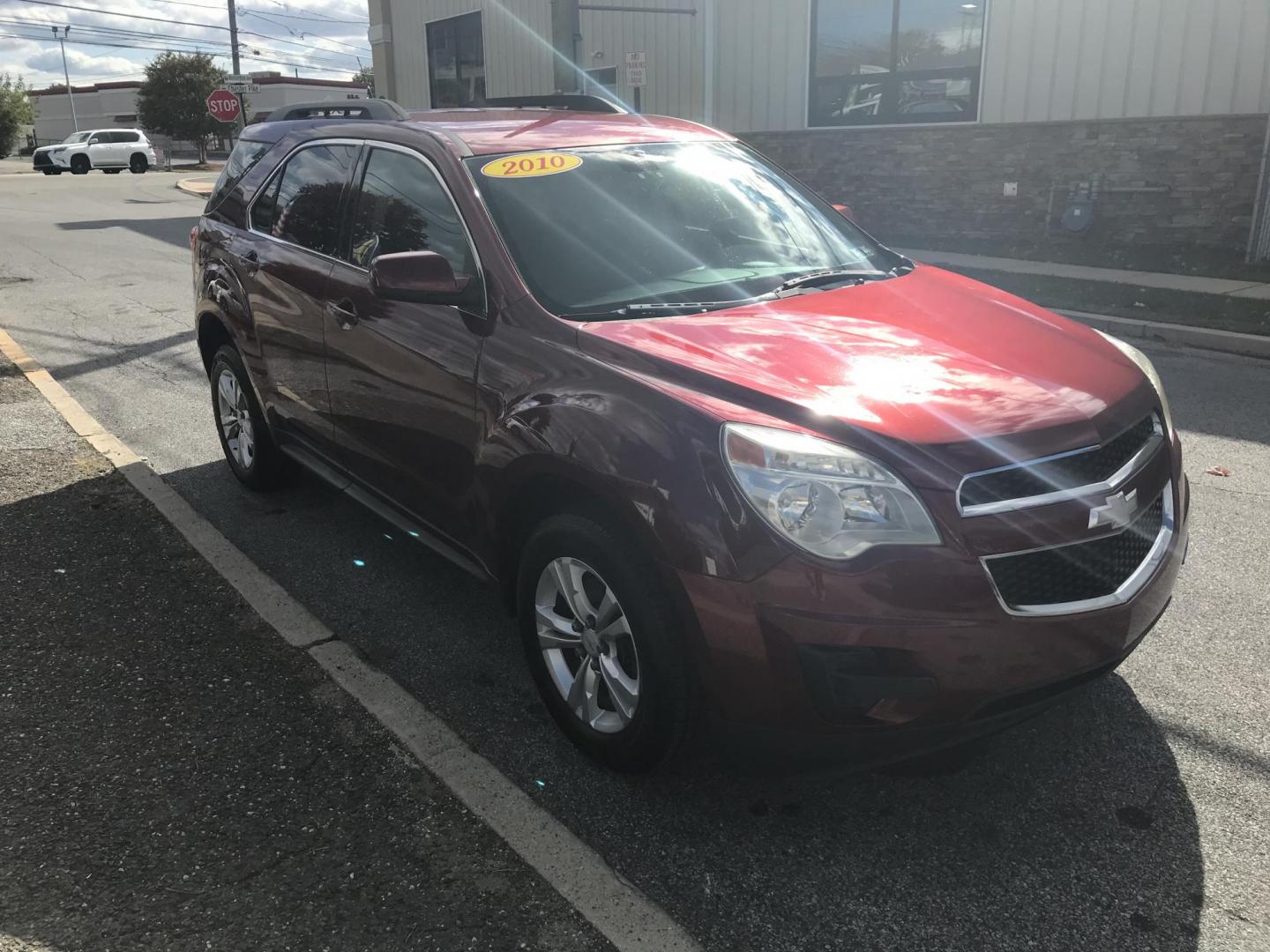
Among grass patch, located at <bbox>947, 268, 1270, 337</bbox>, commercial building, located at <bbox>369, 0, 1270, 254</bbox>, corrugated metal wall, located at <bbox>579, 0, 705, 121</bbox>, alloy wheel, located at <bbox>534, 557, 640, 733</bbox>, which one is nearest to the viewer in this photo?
alloy wheel, located at <bbox>534, 557, 640, 733</bbox>

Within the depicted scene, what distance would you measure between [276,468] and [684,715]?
3.23m

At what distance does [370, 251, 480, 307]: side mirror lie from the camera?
10.1ft

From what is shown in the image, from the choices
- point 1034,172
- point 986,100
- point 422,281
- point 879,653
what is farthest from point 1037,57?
point 879,653

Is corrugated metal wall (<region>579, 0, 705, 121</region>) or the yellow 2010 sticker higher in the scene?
corrugated metal wall (<region>579, 0, 705, 121</region>)

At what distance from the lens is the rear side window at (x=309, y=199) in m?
4.10

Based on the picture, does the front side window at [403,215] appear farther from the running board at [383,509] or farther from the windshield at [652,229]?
the running board at [383,509]

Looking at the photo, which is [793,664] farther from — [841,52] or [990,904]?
[841,52]

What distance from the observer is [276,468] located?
509 centimetres

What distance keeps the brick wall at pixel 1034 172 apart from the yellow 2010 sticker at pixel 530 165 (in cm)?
1103

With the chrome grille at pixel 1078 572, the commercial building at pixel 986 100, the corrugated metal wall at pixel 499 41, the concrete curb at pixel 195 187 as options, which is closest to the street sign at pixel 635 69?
the commercial building at pixel 986 100

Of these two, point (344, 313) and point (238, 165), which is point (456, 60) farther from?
point (344, 313)

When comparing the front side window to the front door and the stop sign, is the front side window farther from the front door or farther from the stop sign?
the stop sign

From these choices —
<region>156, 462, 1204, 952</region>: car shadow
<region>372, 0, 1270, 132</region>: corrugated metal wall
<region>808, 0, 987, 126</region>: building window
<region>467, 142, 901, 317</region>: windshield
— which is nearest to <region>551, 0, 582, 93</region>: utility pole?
<region>372, 0, 1270, 132</region>: corrugated metal wall

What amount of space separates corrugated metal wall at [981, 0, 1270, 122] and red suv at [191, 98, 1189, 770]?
995cm
